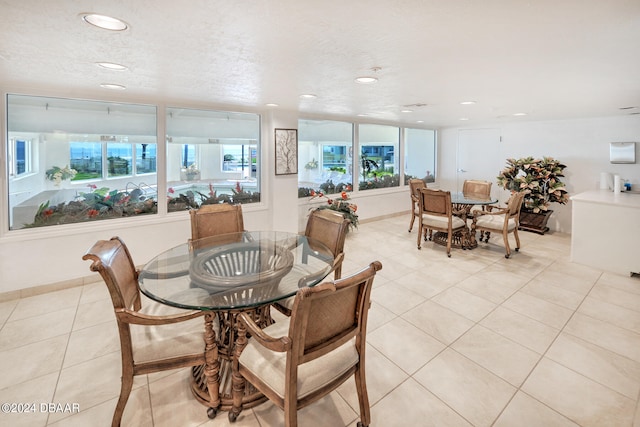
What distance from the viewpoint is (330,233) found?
2623mm

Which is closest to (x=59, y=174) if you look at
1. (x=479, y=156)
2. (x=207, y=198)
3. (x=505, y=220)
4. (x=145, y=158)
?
(x=145, y=158)

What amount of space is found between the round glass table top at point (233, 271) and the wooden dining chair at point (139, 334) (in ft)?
0.42

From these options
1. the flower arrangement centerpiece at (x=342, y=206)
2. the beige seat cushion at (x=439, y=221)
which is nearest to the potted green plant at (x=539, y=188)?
the beige seat cushion at (x=439, y=221)

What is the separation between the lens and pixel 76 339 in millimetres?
2355

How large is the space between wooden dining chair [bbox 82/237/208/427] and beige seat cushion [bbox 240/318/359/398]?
1.06ft

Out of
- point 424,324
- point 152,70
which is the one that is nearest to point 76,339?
point 152,70

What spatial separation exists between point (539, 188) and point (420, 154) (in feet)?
9.01

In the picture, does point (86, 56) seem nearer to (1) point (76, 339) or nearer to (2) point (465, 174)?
(1) point (76, 339)

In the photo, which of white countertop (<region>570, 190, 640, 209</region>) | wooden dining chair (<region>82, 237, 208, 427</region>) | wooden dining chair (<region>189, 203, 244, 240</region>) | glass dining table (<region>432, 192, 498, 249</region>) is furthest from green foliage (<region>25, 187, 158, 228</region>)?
white countertop (<region>570, 190, 640, 209</region>)

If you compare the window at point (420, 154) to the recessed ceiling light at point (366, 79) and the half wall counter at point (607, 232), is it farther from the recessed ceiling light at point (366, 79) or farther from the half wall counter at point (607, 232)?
the recessed ceiling light at point (366, 79)

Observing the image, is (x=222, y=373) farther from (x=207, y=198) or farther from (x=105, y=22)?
(x=207, y=198)

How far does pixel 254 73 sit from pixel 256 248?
4.77 feet

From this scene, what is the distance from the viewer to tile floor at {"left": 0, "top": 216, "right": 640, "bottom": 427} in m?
1.68

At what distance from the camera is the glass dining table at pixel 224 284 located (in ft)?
5.38
